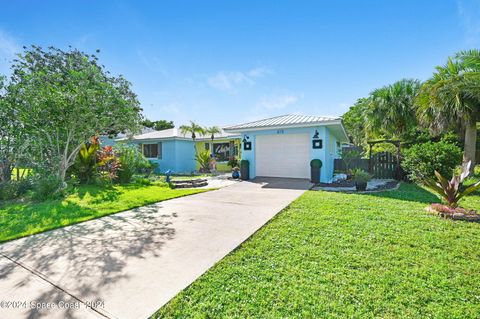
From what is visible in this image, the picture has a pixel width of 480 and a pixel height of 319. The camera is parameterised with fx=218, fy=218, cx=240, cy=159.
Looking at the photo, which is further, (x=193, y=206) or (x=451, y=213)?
(x=193, y=206)

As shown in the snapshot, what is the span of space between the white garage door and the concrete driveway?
6609 mm

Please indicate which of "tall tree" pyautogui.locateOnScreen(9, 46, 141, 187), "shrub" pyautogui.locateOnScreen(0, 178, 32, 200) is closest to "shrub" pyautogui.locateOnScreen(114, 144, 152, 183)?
"tall tree" pyautogui.locateOnScreen(9, 46, 141, 187)

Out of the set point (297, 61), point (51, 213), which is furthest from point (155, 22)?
point (51, 213)

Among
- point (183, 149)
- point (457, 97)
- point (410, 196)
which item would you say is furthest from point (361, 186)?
point (183, 149)

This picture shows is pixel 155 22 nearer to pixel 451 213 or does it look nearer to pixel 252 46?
pixel 252 46

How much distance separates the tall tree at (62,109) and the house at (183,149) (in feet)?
26.9

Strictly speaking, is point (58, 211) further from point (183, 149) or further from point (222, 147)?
point (222, 147)

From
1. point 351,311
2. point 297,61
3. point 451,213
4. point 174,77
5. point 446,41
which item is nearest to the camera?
point 351,311

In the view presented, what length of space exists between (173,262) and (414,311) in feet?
9.06

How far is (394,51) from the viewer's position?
10.4m

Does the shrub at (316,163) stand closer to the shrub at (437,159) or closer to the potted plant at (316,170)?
the potted plant at (316,170)

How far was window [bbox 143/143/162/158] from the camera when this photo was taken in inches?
710

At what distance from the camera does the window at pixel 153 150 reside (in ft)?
59.2

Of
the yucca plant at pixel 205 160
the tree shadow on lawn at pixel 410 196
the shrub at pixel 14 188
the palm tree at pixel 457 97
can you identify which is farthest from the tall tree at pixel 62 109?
the palm tree at pixel 457 97
